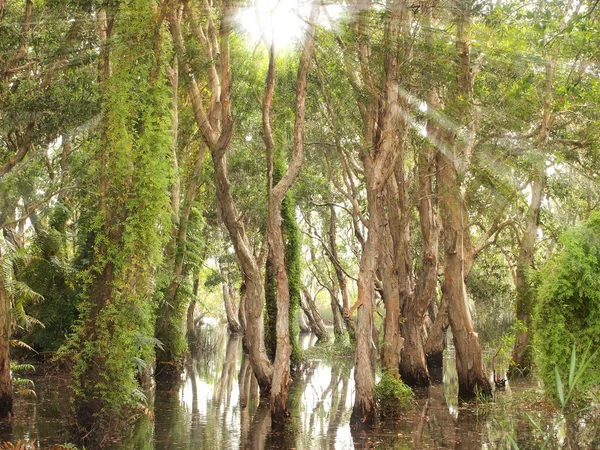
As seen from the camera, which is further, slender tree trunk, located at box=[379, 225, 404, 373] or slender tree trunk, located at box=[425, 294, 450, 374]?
slender tree trunk, located at box=[425, 294, 450, 374]

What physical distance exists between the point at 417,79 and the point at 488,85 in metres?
3.57

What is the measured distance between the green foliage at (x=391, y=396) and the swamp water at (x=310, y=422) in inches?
12.0

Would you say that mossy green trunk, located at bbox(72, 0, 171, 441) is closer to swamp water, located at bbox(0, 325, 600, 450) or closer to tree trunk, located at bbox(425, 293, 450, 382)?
swamp water, located at bbox(0, 325, 600, 450)

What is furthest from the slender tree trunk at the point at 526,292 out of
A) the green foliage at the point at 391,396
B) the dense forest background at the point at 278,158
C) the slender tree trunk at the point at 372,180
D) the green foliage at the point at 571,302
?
the green foliage at the point at 571,302

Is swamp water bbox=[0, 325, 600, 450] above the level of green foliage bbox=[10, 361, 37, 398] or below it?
below

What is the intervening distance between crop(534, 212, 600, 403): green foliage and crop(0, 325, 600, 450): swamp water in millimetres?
1149

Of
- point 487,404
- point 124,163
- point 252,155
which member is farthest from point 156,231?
point 252,155

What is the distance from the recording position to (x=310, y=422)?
13.6m

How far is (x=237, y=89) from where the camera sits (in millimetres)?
21094

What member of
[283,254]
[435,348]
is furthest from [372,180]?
[435,348]

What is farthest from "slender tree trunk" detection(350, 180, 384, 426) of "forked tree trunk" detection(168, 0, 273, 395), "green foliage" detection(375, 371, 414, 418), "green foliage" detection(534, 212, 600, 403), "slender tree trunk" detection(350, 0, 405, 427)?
"green foliage" detection(534, 212, 600, 403)

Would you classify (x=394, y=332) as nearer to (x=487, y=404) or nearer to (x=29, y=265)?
(x=487, y=404)

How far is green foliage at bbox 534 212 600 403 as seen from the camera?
10.4 meters

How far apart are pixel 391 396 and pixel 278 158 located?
838 cm
